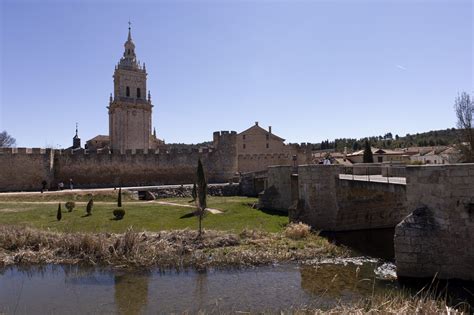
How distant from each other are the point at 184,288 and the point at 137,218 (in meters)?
10.3

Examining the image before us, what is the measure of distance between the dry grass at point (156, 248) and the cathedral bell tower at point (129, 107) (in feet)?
125

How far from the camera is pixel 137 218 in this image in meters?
23.5

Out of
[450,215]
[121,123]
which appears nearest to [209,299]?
[450,215]

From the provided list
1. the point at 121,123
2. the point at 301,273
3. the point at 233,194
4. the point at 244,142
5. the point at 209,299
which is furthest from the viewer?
the point at 244,142

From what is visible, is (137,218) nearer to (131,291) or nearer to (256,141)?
(131,291)

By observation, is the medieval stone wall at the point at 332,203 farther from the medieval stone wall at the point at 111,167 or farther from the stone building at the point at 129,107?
the stone building at the point at 129,107

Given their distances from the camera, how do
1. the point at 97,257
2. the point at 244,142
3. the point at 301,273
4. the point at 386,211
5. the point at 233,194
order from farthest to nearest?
the point at 244,142 → the point at 233,194 → the point at 386,211 → the point at 97,257 → the point at 301,273

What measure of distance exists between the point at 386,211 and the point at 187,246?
38.1 ft

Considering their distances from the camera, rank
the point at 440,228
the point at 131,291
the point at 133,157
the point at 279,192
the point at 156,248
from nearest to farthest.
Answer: the point at 440,228 → the point at 131,291 → the point at 156,248 → the point at 279,192 → the point at 133,157

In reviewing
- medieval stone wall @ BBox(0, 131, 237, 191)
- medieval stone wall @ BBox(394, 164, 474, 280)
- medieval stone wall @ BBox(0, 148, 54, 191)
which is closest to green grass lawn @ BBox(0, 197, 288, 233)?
medieval stone wall @ BBox(394, 164, 474, 280)

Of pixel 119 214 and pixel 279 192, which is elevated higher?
pixel 279 192

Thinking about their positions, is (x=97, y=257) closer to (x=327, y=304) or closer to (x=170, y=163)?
(x=327, y=304)

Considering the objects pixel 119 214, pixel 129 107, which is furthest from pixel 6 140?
pixel 119 214

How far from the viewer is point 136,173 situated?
43.1m
